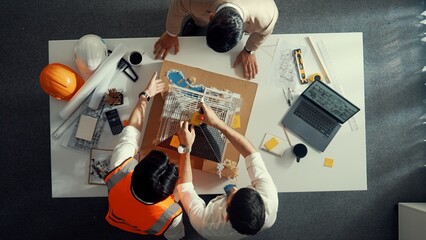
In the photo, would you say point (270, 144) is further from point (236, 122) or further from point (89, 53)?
point (89, 53)

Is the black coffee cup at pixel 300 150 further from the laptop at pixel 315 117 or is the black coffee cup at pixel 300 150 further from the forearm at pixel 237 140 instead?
the forearm at pixel 237 140

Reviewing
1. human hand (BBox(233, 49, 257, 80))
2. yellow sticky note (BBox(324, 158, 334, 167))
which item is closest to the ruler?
yellow sticky note (BBox(324, 158, 334, 167))

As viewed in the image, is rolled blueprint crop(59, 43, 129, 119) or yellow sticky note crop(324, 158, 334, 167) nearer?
rolled blueprint crop(59, 43, 129, 119)

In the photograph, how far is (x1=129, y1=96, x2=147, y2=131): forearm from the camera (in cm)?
174

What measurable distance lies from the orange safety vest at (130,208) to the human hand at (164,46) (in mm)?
635

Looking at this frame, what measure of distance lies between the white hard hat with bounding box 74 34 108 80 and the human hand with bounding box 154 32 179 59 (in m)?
0.29

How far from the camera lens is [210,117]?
1685 millimetres

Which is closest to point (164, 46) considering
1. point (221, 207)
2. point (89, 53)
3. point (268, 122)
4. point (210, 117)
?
point (89, 53)

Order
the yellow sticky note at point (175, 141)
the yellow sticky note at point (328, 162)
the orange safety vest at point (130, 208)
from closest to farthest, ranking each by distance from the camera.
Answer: the orange safety vest at point (130, 208) → the yellow sticky note at point (175, 141) → the yellow sticky note at point (328, 162)

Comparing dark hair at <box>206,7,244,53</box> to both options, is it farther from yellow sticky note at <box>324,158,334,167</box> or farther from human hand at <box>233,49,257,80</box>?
→ yellow sticky note at <box>324,158,334,167</box>

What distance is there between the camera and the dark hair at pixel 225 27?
134cm

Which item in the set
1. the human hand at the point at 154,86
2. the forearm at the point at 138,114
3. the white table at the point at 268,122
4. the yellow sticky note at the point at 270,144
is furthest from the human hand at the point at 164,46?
the yellow sticky note at the point at 270,144

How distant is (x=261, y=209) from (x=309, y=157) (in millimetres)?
615

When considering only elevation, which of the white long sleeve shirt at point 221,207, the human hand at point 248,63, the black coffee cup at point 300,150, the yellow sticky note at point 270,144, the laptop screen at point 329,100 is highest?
the human hand at point 248,63
